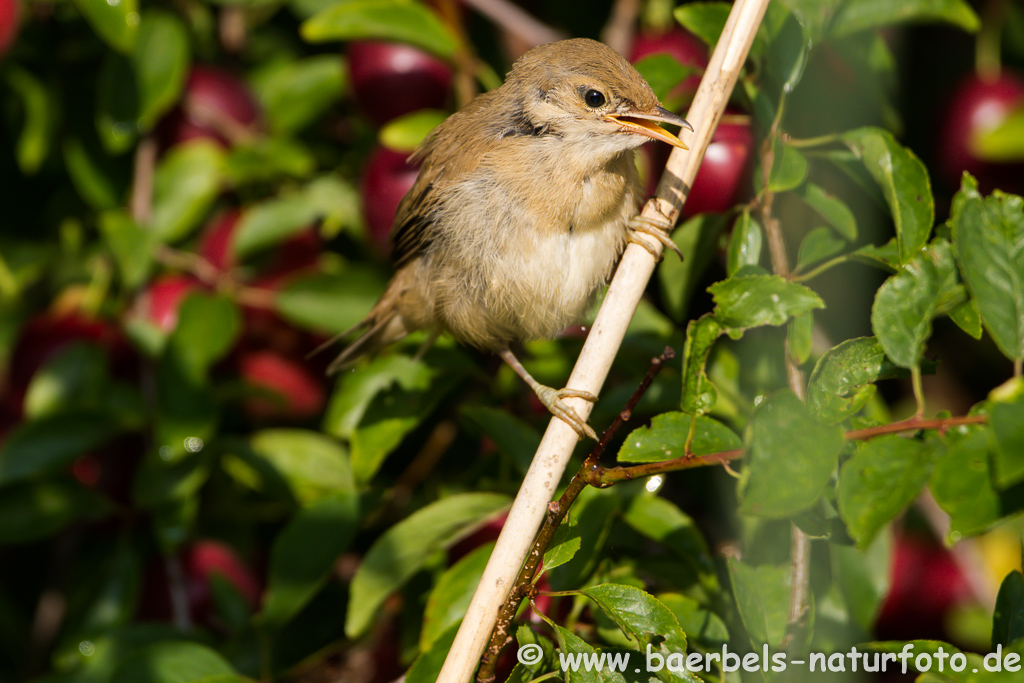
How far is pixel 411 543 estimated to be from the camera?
1798 millimetres

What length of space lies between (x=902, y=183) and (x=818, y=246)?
22 cm

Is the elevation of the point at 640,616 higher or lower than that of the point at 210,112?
lower

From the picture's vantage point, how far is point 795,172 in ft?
5.42

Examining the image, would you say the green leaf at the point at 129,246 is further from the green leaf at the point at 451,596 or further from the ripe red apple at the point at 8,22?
the green leaf at the point at 451,596

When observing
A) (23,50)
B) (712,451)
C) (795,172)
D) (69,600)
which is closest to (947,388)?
(795,172)

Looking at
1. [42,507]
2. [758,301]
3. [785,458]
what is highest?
[758,301]

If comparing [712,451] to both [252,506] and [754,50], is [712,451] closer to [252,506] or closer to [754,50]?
[754,50]

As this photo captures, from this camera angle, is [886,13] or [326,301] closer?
[886,13]

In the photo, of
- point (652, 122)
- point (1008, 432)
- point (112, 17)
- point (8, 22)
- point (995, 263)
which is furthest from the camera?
point (8, 22)

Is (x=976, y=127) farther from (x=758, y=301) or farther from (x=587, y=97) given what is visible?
(x=758, y=301)

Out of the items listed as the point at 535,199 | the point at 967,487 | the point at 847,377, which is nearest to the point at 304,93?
the point at 535,199

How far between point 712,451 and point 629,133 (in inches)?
33.5

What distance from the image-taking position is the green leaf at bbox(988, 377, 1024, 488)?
37.0 inches

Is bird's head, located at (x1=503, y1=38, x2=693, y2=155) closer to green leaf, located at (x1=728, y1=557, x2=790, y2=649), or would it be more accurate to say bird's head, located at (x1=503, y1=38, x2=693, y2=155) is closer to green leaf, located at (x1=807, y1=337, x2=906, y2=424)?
green leaf, located at (x1=807, y1=337, x2=906, y2=424)
